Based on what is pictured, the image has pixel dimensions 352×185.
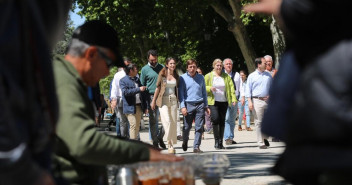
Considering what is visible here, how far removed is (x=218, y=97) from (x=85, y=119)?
1349 centimetres

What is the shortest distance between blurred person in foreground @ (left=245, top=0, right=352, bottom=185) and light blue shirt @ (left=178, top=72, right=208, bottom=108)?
44.4 ft

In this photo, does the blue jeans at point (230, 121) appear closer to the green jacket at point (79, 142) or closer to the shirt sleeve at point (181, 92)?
the shirt sleeve at point (181, 92)

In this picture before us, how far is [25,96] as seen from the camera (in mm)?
2115

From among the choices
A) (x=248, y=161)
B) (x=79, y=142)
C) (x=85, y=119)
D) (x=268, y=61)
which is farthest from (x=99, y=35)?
(x=268, y=61)

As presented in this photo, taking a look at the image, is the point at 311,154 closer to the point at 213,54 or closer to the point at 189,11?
the point at 189,11

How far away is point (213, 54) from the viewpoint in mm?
47844

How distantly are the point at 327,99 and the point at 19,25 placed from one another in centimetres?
92

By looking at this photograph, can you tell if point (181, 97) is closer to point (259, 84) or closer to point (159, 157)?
point (259, 84)

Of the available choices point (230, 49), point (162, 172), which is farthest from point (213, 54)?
point (162, 172)

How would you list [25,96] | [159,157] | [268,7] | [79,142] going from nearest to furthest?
[25,96]
[268,7]
[79,142]
[159,157]

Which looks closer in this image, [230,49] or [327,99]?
[327,99]

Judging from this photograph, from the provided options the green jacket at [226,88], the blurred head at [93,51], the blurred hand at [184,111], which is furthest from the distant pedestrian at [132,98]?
the blurred head at [93,51]

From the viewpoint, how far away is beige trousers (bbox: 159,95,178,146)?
15.9m

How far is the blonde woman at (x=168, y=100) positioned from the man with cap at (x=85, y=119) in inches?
472
